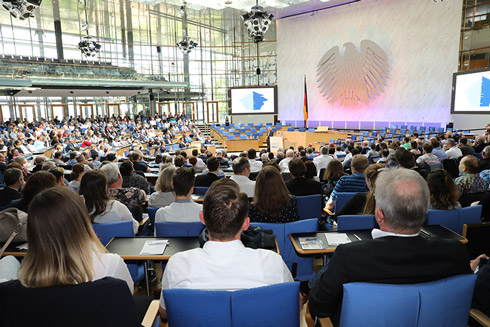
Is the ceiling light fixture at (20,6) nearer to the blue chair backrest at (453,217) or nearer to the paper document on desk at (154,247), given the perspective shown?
the paper document on desk at (154,247)

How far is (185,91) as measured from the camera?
92.2 ft

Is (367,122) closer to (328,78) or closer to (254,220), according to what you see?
(328,78)

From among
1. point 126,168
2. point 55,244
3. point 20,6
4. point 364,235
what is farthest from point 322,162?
point 20,6

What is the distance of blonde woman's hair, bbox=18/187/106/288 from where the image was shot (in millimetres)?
1355

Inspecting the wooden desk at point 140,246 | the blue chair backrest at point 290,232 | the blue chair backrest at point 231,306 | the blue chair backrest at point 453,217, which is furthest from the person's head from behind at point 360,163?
the blue chair backrest at point 231,306

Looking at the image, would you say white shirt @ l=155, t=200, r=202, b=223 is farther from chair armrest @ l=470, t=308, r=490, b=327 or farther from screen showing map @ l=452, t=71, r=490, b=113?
screen showing map @ l=452, t=71, r=490, b=113

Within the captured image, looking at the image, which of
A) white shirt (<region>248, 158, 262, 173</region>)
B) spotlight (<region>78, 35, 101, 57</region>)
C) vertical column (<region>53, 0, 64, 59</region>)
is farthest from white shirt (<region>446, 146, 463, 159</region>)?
vertical column (<region>53, 0, 64, 59</region>)

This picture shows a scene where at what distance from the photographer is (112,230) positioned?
294 cm

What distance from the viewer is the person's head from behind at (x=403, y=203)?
1.55 meters

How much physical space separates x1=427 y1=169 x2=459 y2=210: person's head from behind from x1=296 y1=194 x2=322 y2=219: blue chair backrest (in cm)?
126

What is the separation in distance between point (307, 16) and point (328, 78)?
4.27 meters

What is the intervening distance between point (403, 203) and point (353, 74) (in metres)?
18.7

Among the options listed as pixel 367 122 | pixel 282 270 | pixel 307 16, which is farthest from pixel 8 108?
pixel 282 270

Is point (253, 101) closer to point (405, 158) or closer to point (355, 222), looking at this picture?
point (405, 158)
